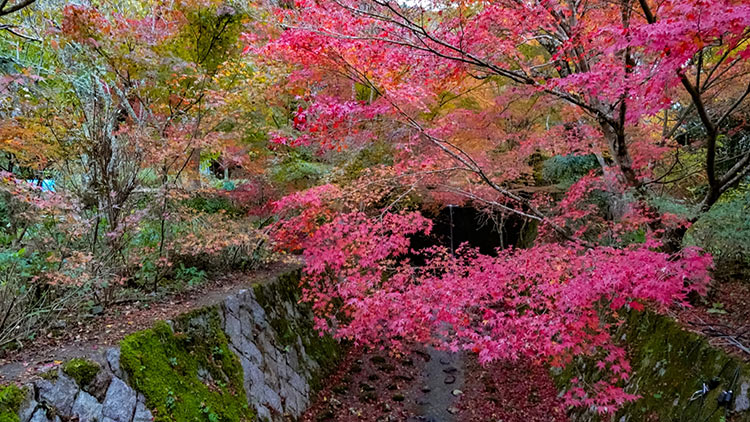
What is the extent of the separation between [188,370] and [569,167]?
9384 millimetres

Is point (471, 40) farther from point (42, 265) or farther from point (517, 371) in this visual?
point (517, 371)

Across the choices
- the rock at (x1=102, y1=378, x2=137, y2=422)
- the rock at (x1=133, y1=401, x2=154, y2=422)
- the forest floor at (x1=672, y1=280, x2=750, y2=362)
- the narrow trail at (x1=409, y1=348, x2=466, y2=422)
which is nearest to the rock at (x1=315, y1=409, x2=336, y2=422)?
the narrow trail at (x1=409, y1=348, x2=466, y2=422)

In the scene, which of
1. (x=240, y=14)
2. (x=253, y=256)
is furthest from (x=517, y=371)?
(x=240, y=14)

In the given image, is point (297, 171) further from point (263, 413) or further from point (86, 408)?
point (86, 408)

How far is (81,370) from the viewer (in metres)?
3.47

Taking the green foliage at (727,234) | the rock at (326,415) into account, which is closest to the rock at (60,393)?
the rock at (326,415)

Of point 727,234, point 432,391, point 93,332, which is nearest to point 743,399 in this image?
point 727,234

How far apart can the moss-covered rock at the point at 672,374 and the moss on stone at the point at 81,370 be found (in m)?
5.60

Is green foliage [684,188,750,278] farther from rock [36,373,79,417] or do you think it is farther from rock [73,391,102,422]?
rock [36,373,79,417]

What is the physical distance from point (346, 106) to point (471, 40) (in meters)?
2.05

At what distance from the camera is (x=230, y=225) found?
726cm

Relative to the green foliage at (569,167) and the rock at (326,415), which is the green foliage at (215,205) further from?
the green foliage at (569,167)

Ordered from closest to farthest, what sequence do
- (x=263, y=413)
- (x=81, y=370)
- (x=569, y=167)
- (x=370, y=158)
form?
1. (x=81, y=370)
2. (x=263, y=413)
3. (x=370, y=158)
4. (x=569, y=167)

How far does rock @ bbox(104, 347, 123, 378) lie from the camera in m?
3.75
